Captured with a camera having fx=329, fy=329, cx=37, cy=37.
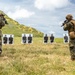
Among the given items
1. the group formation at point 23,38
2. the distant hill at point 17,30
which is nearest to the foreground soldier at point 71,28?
the group formation at point 23,38

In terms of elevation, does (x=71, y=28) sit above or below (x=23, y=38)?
above

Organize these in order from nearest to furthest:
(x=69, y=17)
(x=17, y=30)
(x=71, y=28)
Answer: (x=71, y=28) < (x=69, y=17) < (x=17, y=30)

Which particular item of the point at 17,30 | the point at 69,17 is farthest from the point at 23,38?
the point at 17,30

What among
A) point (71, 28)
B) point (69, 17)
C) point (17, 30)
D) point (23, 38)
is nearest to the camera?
point (71, 28)

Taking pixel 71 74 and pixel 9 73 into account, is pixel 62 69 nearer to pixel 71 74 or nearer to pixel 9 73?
pixel 71 74

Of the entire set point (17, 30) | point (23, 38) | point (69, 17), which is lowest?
point (23, 38)

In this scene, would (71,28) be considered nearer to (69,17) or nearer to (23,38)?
(69,17)

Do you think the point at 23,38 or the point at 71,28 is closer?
the point at 71,28

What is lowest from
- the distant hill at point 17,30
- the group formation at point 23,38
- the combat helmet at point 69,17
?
the group formation at point 23,38

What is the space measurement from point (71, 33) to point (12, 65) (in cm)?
475

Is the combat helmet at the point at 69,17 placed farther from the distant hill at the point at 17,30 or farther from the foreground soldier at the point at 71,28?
the distant hill at the point at 17,30

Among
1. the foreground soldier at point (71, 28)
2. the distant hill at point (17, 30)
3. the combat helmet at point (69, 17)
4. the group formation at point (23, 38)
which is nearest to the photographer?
the foreground soldier at point (71, 28)

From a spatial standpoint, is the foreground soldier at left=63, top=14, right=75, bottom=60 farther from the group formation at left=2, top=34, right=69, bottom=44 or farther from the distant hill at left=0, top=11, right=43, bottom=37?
the distant hill at left=0, top=11, right=43, bottom=37

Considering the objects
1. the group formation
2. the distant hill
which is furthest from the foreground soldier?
the distant hill
